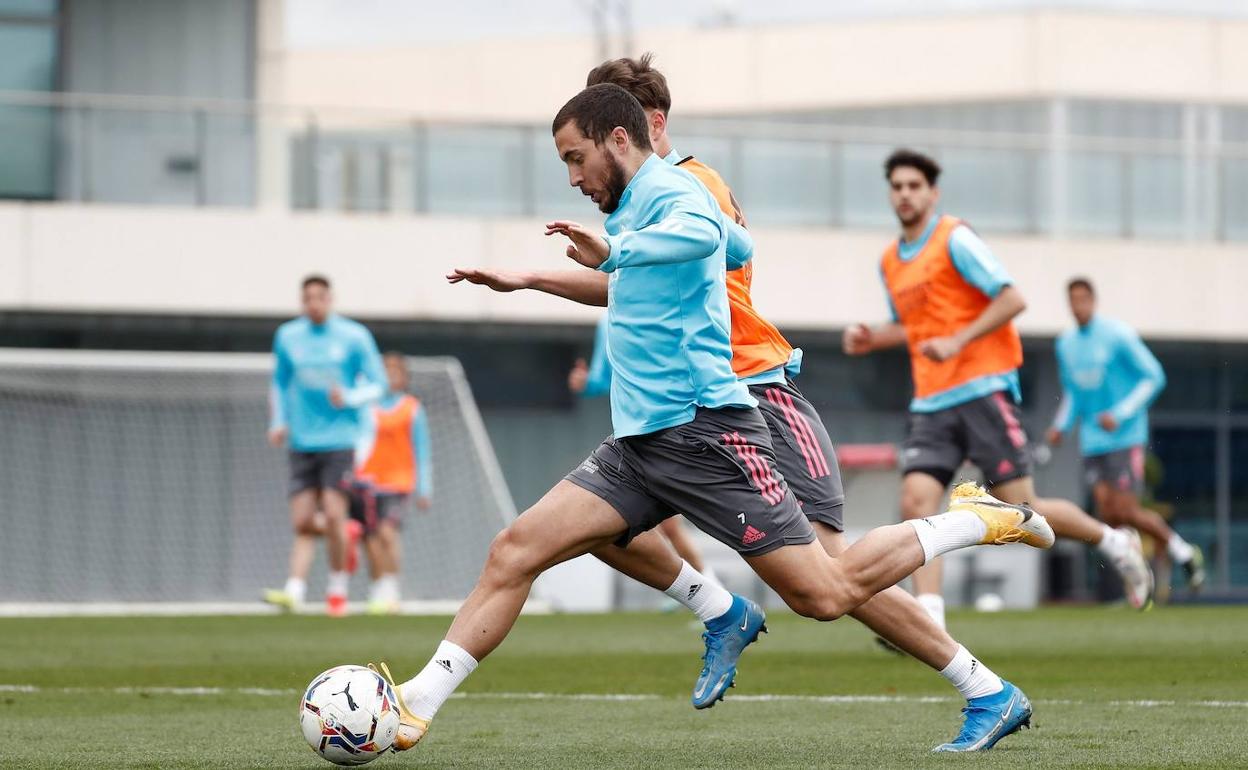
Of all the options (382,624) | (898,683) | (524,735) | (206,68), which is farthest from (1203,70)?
(524,735)

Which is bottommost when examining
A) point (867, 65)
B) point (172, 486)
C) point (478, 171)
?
point (172, 486)

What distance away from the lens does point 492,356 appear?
86.1ft

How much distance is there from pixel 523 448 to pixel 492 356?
4.33 feet

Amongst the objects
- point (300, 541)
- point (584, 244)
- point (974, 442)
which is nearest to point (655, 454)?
point (584, 244)

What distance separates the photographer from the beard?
5.58 metres

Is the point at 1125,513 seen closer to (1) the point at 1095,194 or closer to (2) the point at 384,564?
(2) the point at 384,564

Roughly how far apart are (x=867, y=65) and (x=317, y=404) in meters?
23.7

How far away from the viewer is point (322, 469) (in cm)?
1477

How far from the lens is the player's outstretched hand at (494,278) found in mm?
5184

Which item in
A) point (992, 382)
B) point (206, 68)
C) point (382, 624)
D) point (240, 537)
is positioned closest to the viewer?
point (992, 382)

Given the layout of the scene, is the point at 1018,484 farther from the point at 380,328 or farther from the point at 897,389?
the point at 897,389

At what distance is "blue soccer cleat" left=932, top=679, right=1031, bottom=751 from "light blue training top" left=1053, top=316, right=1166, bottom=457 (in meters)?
9.43

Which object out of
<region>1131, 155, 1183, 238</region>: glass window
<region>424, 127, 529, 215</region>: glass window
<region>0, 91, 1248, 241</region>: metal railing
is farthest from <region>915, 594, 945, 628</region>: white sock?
<region>1131, 155, 1183, 238</region>: glass window

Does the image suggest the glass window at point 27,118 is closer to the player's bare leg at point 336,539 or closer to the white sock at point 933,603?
the player's bare leg at point 336,539
